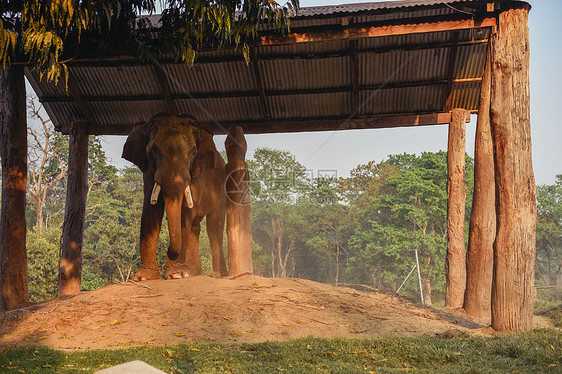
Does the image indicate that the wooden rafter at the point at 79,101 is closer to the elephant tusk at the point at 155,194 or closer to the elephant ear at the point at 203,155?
the elephant ear at the point at 203,155

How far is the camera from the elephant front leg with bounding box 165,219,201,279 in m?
8.84

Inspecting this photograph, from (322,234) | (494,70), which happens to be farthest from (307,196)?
(494,70)

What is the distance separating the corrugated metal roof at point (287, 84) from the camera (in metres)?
9.55

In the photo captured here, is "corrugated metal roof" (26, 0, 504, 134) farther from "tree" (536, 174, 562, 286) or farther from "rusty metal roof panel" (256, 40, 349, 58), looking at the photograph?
"tree" (536, 174, 562, 286)

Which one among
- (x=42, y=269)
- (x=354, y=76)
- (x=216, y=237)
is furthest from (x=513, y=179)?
(x=42, y=269)

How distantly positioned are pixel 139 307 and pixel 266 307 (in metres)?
1.75

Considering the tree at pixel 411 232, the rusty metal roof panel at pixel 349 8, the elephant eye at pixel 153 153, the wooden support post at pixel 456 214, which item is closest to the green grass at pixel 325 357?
the elephant eye at pixel 153 153

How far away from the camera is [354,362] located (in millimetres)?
4711

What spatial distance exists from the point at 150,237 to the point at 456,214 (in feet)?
20.3

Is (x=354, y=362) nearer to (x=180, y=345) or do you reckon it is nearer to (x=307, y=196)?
(x=180, y=345)

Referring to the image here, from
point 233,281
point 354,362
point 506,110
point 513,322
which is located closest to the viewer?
A: point 354,362

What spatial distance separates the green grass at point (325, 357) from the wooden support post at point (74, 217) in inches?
205

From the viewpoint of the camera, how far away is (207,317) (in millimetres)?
6547

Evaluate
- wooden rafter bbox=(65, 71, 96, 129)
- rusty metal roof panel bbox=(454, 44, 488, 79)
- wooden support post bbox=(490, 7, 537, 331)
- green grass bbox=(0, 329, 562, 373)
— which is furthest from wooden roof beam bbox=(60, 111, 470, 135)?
green grass bbox=(0, 329, 562, 373)
